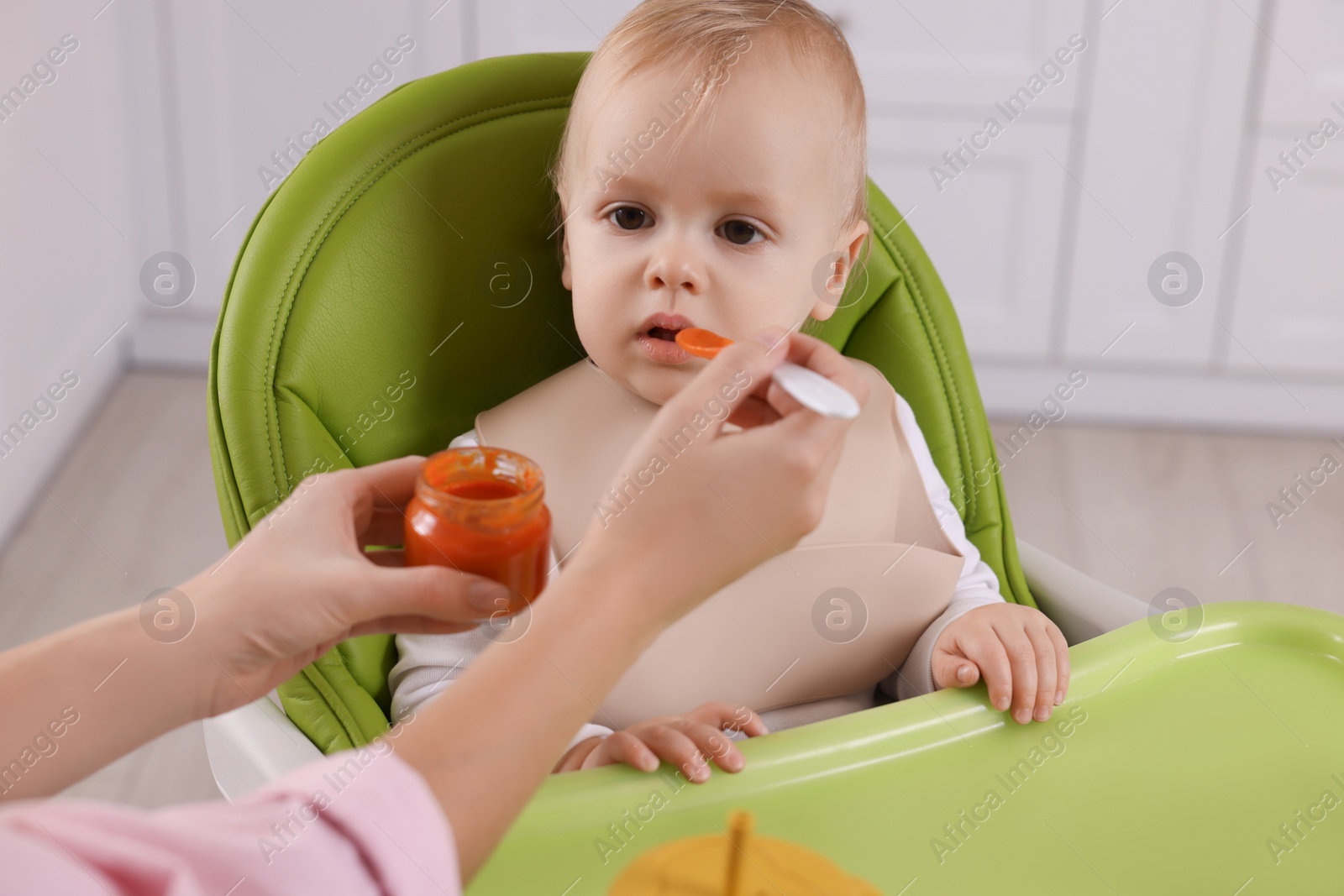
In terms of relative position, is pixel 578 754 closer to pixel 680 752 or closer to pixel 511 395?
pixel 680 752

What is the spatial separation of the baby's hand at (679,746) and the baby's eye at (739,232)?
346 millimetres

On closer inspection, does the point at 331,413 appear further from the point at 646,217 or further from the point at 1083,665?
the point at 1083,665

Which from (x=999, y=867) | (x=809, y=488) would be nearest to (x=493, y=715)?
(x=809, y=488)

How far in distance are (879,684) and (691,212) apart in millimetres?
407

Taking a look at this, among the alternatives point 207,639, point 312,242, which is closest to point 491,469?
point 207,639

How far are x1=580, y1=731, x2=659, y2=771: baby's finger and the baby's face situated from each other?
296 mm

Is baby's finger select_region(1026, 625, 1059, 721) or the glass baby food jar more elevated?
the glass baby food jar

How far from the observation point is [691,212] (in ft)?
3.03

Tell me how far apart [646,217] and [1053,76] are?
140 cm

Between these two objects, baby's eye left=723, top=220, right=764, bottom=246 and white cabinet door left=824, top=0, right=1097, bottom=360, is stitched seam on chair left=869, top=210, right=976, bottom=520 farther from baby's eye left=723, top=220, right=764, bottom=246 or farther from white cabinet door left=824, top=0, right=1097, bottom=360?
white cabinet door left=824, top=0, right=1097, bottom=360

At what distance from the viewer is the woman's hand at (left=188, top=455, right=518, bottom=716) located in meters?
0.60

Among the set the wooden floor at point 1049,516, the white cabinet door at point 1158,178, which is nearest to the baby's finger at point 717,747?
the wooden floor at point 1049,516

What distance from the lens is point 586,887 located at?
647 mm

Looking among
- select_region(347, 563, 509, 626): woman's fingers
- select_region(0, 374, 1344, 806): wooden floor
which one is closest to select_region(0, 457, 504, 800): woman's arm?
select_region(347, 563, 509, 626): woman's fingers
